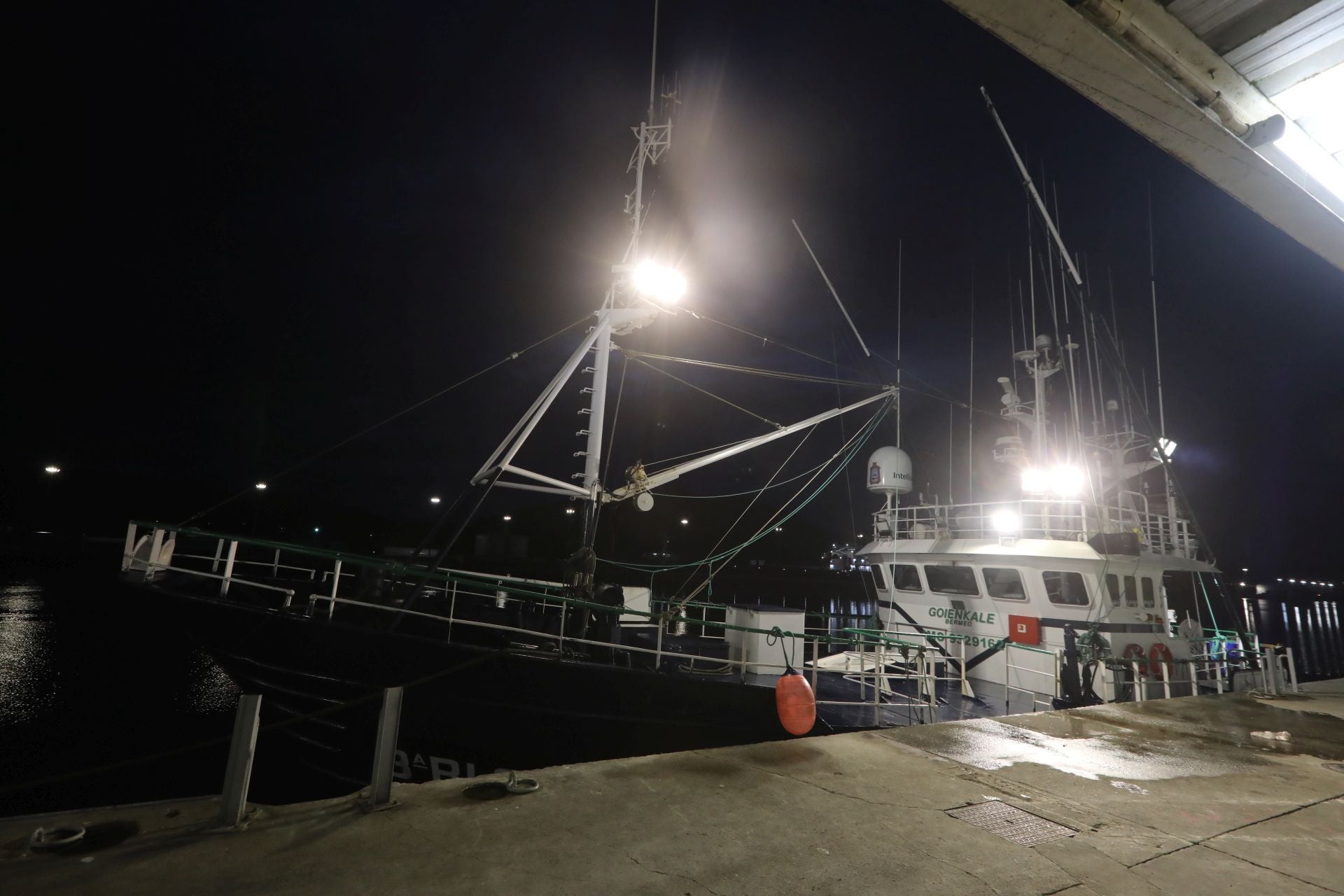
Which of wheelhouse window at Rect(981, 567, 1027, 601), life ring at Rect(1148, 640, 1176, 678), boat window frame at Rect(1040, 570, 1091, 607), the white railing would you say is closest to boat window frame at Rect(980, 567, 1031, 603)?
wheelhouse window at Rect(981, 567, 1027, 601)

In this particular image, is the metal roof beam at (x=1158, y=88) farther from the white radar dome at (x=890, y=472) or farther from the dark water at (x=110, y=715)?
the white radar dome at (x=890, y=472)

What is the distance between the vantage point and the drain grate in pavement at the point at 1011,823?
3172 mm

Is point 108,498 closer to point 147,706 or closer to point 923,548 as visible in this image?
point 147,706

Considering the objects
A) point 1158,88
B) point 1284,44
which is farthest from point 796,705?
point 1284,44

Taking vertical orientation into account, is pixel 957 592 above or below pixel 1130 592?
below

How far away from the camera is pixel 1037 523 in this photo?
11961 millimetres

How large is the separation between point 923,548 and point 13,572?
63.9 metres

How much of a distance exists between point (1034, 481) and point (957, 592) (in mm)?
2966

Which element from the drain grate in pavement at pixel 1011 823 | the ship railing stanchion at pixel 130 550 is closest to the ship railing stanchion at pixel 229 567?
the ship railing stanchion at pixel 130 550

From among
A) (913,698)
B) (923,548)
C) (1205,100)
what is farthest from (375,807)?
Result: (923,548)

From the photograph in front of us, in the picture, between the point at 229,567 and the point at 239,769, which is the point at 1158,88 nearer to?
the point at 239,769

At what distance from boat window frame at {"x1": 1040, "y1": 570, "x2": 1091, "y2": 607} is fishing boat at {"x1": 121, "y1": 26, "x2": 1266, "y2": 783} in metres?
0.03

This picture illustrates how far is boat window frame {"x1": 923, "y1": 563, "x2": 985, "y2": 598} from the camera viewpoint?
11523 mm

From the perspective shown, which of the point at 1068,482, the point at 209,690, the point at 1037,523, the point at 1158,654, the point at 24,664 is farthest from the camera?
the point at 24,664
